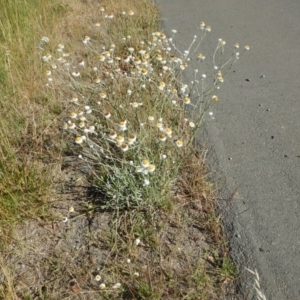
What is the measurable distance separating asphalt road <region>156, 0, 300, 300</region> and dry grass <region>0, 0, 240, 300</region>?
0.22 metres

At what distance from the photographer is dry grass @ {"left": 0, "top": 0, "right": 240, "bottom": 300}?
2047mm

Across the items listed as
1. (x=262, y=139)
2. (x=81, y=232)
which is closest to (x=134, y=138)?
(x=81, y=232)

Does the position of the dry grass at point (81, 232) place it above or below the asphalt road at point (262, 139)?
below

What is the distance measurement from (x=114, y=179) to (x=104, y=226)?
1.02 ft

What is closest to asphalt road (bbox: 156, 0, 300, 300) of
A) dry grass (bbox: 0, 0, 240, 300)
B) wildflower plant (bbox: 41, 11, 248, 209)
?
dry grass (bbox: 0, 0, 240, 300)

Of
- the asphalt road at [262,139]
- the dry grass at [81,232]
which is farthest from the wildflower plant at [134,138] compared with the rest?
the asphalt road at [262,139]

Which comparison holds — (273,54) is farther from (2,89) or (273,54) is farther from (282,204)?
(2,89)

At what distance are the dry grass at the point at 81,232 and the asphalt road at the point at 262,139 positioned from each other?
0.22 m

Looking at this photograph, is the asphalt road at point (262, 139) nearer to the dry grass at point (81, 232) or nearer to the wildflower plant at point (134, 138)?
the dry grass at point (81, 232)

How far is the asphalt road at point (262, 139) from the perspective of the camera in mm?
2250

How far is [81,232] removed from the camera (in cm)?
234

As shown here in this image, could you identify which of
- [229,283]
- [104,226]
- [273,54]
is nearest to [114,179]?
[104,226]

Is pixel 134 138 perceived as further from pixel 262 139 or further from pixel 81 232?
pixel 262 139

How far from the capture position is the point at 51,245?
2279 mm
